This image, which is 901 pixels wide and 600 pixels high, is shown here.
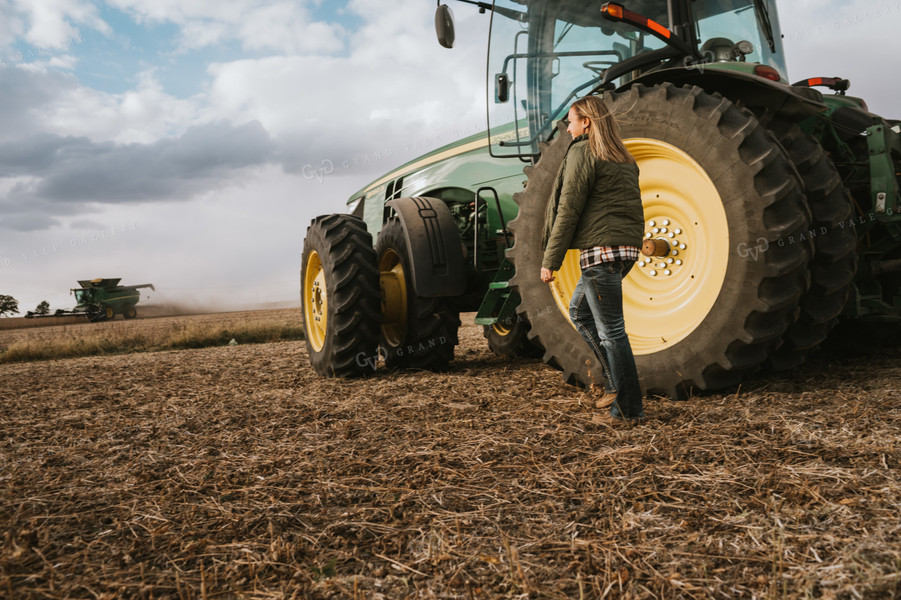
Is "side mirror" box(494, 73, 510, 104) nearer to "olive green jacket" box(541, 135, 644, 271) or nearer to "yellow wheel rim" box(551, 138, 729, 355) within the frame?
"yellow wheel rim" box(551, 138, 729, 355)

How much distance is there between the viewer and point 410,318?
486cm

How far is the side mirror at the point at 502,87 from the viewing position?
4.84 m

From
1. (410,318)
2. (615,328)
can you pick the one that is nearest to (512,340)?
(410,318)

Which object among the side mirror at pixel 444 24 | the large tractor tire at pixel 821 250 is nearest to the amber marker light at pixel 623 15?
the large tractor tire at pixel 821 250

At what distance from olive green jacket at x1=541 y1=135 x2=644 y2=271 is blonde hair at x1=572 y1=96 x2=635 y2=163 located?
0.09 ft

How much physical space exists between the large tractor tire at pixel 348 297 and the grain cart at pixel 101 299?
29462 mm

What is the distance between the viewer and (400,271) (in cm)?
506

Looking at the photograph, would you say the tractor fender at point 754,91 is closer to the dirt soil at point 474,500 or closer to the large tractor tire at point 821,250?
the large tractor tire at point 821,250

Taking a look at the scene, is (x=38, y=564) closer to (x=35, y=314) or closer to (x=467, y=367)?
(x=467, y=367)

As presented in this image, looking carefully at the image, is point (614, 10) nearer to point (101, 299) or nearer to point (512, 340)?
point (512, 340)

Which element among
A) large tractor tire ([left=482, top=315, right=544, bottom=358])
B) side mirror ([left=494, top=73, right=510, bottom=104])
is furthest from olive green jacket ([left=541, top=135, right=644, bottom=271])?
large tractor tire ([left=482, top=315, right=544, bottom=358])

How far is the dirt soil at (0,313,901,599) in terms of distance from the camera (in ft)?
4.93

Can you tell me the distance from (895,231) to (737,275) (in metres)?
1.37

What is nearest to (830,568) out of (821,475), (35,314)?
(821,475)
